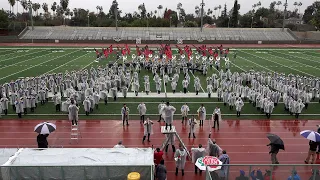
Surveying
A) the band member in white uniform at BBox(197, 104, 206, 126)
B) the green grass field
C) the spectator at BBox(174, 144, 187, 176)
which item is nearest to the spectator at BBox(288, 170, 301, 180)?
the spectator at BBox(174, 144, 187, 176)

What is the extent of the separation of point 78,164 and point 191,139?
6.68 metres

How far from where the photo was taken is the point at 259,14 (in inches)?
4208

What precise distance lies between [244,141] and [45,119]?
10.0 meters

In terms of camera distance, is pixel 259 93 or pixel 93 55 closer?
pixel 259 93

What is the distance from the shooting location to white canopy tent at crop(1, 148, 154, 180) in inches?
285

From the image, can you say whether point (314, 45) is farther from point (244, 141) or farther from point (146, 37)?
point (244, 141)

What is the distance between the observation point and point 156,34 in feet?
221

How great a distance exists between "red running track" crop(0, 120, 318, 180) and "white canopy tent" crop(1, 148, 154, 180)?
281 cm

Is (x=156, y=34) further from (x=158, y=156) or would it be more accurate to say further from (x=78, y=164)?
(x=78, y=164)

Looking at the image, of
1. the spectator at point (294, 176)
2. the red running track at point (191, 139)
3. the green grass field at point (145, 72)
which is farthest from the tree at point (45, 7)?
the spectator at point (294, 176)

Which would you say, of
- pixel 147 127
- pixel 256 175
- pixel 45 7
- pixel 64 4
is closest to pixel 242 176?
pixel 256 175

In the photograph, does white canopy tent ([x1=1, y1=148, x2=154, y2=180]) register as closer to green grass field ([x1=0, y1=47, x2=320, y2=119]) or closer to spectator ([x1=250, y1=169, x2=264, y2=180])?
spectator ([x1=250, y1=169, x2=264, y2=180])

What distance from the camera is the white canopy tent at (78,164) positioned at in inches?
285

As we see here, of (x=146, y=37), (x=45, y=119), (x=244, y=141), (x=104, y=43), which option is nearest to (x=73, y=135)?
(x=45, y=119)
